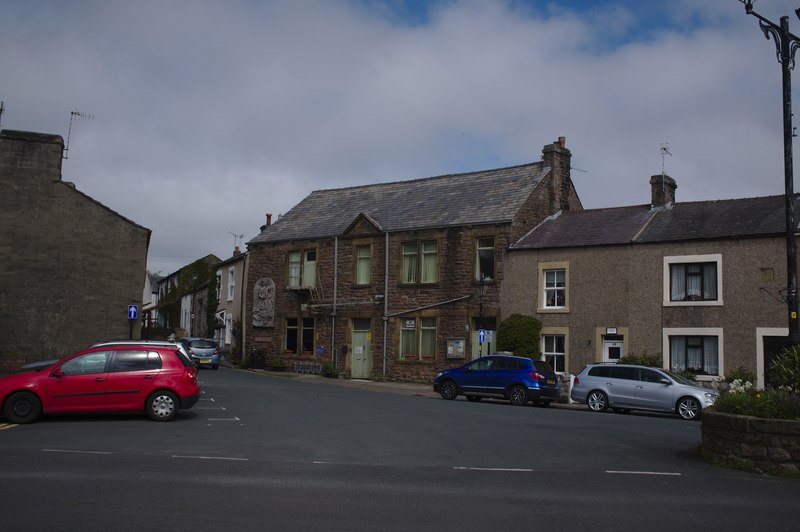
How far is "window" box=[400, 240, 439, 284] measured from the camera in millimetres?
34281

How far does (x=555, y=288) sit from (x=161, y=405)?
17814mm

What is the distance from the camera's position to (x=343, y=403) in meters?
21.9

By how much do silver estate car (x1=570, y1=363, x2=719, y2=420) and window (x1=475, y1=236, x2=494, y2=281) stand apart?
343 inches

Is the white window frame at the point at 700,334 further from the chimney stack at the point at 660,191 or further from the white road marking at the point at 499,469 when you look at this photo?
the white road marking at the point at 499,469

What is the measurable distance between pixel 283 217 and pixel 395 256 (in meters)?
9.40

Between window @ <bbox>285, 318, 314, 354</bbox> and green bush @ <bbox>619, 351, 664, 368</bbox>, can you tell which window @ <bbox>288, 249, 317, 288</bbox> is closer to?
window @ <bbox>285, 318, 314, 354</bbox>

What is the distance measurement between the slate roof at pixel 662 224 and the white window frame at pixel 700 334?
10.1ft

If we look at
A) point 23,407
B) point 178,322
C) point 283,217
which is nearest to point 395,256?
point 283,217

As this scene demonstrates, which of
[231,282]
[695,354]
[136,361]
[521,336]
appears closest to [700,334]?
[695,354]

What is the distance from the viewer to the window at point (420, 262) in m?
34.3

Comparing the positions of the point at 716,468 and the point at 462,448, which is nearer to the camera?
the point at 716,468

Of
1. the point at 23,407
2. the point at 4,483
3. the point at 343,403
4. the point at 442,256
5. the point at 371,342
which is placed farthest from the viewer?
the point at 371,342

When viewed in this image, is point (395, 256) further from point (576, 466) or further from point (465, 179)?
point (576, 466)

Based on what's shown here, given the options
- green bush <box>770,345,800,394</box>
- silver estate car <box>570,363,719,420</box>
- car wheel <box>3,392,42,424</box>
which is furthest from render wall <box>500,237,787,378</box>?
car wheel <box>3,392,42,424</box>
